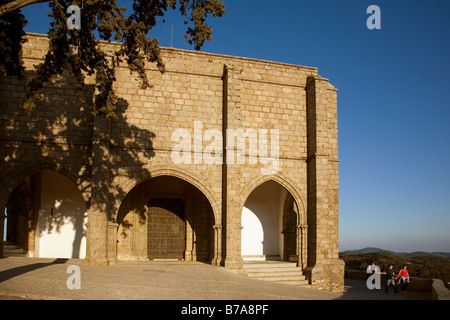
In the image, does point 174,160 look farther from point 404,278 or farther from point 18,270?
point 404,278

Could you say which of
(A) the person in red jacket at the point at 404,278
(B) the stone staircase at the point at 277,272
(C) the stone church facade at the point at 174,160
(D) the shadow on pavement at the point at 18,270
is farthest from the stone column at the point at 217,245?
(A) the person in red jacket at the point at 404,278

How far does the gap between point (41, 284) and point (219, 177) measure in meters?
7.24

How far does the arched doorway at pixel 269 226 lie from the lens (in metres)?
17.6

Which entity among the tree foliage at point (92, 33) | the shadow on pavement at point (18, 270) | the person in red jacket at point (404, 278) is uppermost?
the tree foliage at point (92, 33)

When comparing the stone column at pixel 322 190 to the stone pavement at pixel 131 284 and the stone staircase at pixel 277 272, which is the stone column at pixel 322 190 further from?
the stone pavement at pixel 131 284

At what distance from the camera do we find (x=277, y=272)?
14883 millimetres

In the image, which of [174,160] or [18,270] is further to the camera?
[174,160]

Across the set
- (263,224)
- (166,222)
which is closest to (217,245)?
(166,222)

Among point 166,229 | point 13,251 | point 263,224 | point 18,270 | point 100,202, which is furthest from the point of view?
point 263,224

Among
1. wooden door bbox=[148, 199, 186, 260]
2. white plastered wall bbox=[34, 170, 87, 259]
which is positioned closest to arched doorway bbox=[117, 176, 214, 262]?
wooden door bbox=[148, 199, 186, 260]

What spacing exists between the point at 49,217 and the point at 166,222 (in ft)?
14.4

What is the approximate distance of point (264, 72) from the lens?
52.6 feet

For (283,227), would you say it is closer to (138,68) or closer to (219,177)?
(219,177)

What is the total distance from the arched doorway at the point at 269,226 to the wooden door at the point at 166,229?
2591mm
